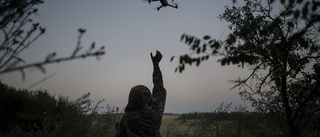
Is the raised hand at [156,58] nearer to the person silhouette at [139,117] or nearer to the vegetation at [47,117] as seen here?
the person silhouette at [139,117]

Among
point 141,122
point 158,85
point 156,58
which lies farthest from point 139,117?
point 156,58

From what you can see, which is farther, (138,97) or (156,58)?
(156,58)

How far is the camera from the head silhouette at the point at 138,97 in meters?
4.01

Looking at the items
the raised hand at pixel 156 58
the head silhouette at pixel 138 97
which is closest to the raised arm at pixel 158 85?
the raised hand at pixel 156 58

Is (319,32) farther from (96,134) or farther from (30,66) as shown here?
(96,134)

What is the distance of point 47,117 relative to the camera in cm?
911

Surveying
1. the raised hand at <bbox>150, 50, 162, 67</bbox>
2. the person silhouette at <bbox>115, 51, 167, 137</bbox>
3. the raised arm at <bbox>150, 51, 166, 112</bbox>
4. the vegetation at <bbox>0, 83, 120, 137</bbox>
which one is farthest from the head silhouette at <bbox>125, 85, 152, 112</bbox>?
the vegetation at <bbox>0, 83, 120, 137</bbox>

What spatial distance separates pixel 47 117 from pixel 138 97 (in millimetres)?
6815

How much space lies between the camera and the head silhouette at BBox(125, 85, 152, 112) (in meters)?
4.01

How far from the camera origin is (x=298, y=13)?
197 cm

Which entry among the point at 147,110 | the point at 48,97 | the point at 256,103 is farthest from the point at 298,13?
the point at 48,97

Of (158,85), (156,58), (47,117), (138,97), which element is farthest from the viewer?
(47,117)

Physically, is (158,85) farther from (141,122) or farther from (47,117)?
(47,117)

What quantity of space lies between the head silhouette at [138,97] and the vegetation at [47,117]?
155 inches
